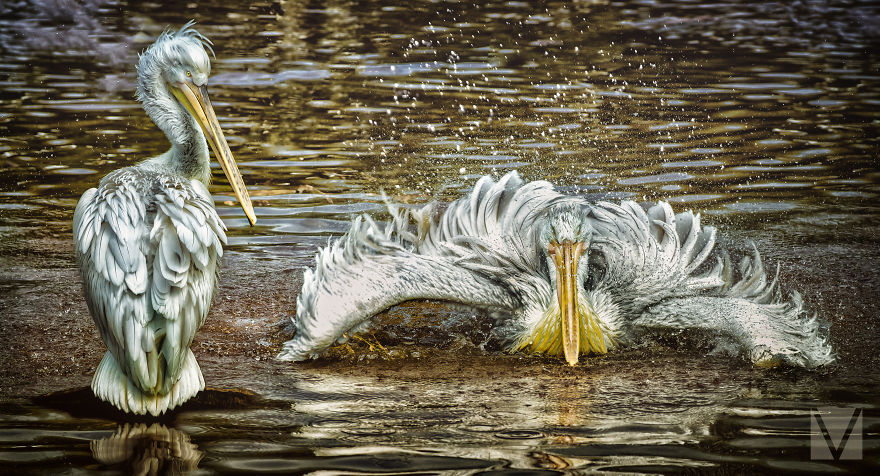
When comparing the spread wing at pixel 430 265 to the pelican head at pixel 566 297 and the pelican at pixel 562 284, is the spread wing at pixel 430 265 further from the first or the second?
the pelican head at pixel 566 297

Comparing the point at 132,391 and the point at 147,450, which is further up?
the point at 132,391

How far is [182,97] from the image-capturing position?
5207 millimetres

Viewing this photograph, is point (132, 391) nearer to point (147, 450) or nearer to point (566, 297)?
point (147, 450)

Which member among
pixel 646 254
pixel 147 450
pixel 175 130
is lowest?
pixel 147 450

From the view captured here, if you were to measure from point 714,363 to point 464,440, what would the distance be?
153cm

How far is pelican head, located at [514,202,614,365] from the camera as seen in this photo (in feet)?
16.6

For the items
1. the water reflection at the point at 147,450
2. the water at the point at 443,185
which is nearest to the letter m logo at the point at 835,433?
the water at the point at 443,185

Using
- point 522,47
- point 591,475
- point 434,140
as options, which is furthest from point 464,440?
point 522,47

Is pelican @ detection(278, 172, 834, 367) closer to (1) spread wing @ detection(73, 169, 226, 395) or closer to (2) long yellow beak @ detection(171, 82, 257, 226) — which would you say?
(2) long yellow beak @ detection(171, 82, 257, 226)

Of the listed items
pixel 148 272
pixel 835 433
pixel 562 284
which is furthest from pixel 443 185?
pixel 835 433

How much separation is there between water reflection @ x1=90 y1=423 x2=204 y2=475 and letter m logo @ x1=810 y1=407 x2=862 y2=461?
7.45ft

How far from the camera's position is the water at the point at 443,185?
4.23m

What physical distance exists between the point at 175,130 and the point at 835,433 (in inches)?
122

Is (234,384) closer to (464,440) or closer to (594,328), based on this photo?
(464,440)
